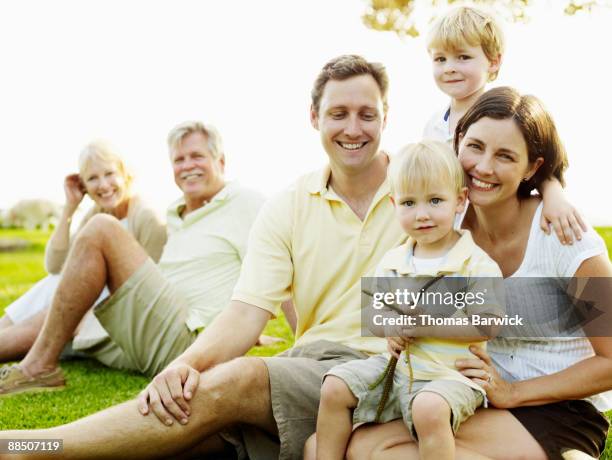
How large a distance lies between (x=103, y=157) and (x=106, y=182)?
6.8 inches

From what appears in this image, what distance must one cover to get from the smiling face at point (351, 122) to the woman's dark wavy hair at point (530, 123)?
1.77 ft

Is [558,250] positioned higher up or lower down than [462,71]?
lower down

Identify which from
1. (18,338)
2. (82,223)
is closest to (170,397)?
(18,338)

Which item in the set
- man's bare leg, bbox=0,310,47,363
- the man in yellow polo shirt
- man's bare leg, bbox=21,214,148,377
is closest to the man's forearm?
the man in yellow polo shirt

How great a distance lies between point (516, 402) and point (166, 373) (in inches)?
48.0

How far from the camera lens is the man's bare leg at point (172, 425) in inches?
109

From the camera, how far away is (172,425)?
111 inches

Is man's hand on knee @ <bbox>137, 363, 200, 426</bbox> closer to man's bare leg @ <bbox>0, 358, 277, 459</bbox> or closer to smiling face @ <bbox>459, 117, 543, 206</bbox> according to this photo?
man's bare leg @ <bbox>0, 358, 277, 459</bbox>

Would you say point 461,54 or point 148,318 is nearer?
point 461,54

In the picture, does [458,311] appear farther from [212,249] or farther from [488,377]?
[212,249]

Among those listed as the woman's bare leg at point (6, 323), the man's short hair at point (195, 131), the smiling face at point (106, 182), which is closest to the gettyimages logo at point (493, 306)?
the man's short hair at point (195, 131)

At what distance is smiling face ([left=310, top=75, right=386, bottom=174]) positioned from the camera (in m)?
3.38

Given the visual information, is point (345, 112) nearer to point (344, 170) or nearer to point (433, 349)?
point (344, 170)

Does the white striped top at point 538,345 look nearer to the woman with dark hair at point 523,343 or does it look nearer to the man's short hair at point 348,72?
the woman with dark hair at point 523,343
